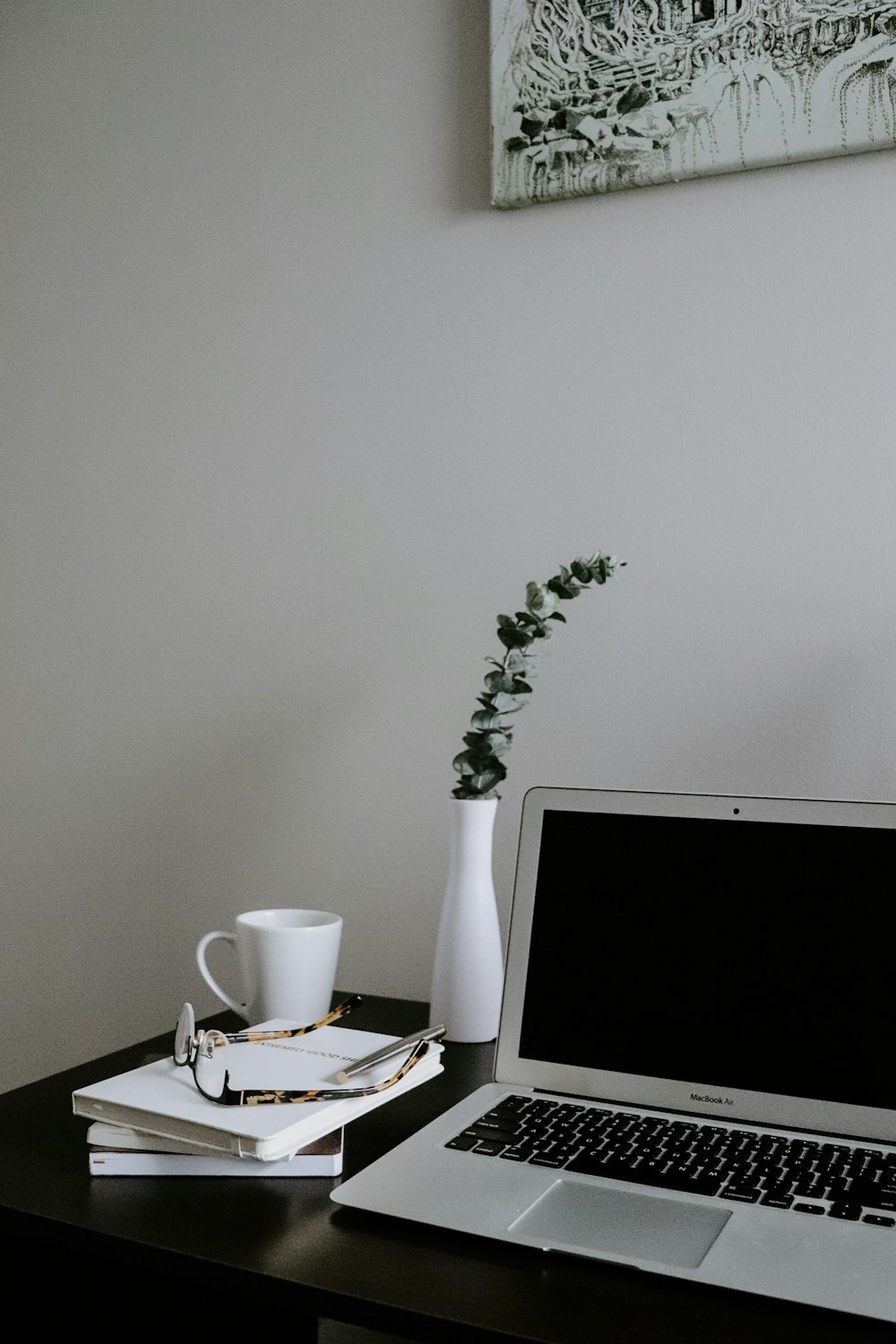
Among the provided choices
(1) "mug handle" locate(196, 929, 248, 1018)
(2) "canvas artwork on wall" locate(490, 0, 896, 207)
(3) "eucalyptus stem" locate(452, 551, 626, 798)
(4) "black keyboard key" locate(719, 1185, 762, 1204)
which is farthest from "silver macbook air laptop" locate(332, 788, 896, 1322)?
(2) "canvas artwork on wall" locate(490, 0, 896, 207)

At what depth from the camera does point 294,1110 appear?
771 millimetres

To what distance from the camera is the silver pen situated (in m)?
0.84

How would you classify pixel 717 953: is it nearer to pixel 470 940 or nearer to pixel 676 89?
pixel 470 940

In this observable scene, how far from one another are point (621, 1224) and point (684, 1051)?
0.66ft

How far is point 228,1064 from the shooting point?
86 centimetres

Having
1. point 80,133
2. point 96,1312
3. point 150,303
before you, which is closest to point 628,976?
point 96,1312

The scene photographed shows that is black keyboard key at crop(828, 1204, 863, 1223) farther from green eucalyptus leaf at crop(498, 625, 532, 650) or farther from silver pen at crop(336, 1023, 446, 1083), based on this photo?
green eucalyptus leaf at crop(498, 625, 532, 650)

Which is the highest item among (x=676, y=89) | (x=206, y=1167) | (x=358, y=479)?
(x=676, y=89)

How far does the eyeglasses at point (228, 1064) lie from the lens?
2.56ft

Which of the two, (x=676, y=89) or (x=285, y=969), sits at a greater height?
(x=676, y=89)

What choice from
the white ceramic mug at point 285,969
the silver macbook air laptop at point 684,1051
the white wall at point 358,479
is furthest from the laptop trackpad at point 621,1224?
the white ceramic mug at point 285,969

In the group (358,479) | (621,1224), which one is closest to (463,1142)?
(621,1224)

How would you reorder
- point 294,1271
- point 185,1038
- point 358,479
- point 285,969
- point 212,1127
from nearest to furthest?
point 294,1271 < point 212,1127 < point 185,1038 < point 285,969 < point 358,479

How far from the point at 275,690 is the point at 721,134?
77 cm
